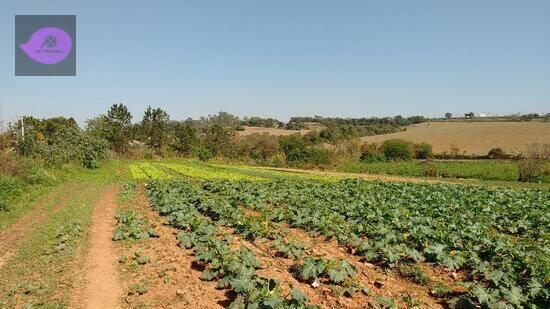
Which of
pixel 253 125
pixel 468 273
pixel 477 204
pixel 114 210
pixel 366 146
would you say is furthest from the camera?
pixel 253 125

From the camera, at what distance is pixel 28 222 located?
1450cm

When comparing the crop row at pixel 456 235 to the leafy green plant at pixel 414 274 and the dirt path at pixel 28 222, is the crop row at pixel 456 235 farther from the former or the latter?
the dirt path at pixel 28 222

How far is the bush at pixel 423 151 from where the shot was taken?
6575 cm

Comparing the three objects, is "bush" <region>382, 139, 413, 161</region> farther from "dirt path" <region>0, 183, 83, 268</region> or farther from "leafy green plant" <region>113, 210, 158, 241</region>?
"leafy green plant" <region>113, 210, 158, 241</region>

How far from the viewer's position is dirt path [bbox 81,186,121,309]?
294 inches

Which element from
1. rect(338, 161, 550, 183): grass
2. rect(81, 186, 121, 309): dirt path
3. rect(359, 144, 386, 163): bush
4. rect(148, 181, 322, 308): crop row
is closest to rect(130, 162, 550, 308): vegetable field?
rect(148, 181, 322, 308): crop row

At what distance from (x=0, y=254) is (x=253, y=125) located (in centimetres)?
11913

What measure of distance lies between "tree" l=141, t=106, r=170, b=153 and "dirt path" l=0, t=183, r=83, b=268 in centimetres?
4578

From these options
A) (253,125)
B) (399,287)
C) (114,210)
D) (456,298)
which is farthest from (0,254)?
(253,125)

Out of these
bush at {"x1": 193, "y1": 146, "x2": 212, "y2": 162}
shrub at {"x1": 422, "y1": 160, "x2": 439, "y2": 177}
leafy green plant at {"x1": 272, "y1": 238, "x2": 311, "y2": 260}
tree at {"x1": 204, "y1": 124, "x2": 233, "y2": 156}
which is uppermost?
tree at {"x1": 204, "y1": 124, "x2": 233, "y2": 156}

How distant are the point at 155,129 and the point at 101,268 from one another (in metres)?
60.5

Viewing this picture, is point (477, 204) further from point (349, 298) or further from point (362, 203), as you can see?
point (349, 298)

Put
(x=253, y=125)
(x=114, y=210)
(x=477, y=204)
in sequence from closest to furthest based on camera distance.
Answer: (x=114, y=210) < (x=477, y=204) < (x=253, y=125)

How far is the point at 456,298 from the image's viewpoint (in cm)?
711
